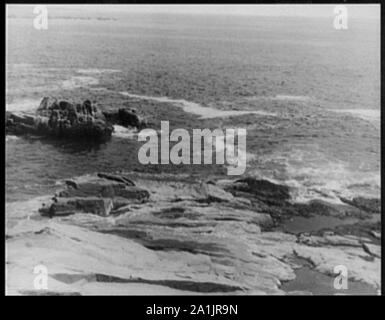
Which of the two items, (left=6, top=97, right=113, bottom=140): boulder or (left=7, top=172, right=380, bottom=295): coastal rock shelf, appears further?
(left=6, top=97, right=113, bottom=140): boulder

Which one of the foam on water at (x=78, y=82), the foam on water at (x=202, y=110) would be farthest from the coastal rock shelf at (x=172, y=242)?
the foam on water at (x=78, y=82)

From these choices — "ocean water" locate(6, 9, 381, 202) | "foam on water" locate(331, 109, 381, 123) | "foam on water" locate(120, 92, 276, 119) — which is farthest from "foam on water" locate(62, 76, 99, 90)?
"foam on water" locate(331, 109, 381, 123)

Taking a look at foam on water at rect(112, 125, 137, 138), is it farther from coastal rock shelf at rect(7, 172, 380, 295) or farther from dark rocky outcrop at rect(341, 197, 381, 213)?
dark rocky outcrop at rect(341, 197, 381, 213)

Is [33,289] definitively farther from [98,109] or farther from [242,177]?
[242,177]

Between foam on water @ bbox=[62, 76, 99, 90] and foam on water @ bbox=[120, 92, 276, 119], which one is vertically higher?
foam on water @ bbox=[62, 76, 99, 90]

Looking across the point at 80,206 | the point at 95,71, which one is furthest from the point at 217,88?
the point at 80,206

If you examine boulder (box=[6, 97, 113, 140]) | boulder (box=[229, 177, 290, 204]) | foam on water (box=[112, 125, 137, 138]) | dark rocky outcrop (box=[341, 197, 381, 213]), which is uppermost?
boulder (box=[6, 97, 113, 140])

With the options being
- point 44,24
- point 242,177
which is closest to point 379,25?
point 242,177
